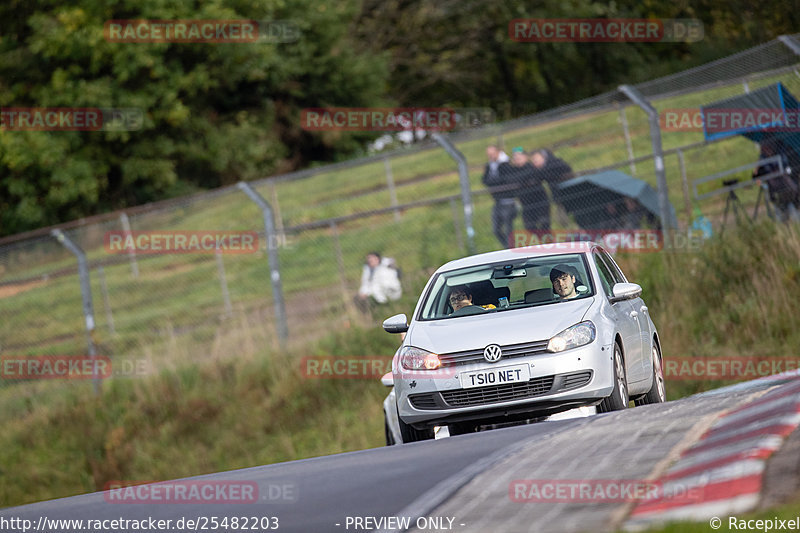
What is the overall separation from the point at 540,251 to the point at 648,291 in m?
5.34

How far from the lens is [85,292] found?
1742 cm

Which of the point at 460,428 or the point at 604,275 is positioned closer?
the point at 460,428

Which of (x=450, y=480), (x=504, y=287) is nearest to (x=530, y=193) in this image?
(x=504, y=287)

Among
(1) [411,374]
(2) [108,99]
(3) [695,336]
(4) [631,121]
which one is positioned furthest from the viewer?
(2) [108,99]

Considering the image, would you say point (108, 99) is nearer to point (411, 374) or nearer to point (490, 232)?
point (490, 232)

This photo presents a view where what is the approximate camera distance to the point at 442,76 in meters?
47.8

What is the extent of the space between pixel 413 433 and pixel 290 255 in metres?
11.3

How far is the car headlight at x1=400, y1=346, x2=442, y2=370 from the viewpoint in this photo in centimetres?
859

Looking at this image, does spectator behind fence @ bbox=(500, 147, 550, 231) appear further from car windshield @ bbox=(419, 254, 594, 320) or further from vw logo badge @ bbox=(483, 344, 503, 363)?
vw logo badge @ bbox=(483, 344, 503, 363)

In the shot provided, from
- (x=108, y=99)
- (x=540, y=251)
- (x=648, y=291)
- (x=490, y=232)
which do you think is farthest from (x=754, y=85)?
(x=108, y=99)

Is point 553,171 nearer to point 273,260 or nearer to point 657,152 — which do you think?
point 657,152

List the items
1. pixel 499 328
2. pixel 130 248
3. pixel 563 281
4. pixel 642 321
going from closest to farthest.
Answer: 1. pixel 499 328
2. pixel 563 281
3. pixel 642 321
4. pixel 130 248

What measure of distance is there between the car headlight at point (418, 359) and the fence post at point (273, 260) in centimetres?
725

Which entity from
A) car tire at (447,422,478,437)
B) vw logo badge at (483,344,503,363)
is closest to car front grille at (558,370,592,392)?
vw logo badge at (483,344,503,363)
